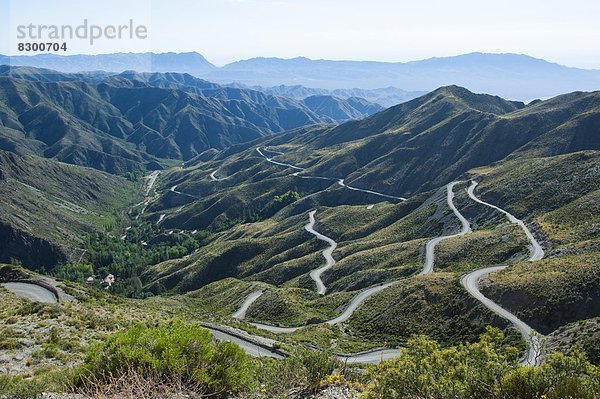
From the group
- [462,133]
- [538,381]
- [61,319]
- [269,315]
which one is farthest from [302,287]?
[462,133]

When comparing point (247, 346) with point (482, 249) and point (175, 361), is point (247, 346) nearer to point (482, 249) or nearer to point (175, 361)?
point (175, 361)

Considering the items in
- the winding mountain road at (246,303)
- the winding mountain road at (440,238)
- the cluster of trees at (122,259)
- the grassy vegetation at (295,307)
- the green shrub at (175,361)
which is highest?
the green shrub at (175,361)

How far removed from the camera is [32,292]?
167ft

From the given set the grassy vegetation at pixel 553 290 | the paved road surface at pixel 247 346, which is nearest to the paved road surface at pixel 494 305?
the grassy vegetation at pixel 553 290

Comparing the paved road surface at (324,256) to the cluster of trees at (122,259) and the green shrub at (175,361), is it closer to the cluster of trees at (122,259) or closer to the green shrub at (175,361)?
the cluster of trees at (122,259)

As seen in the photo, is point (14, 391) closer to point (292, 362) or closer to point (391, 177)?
point (292, 362)

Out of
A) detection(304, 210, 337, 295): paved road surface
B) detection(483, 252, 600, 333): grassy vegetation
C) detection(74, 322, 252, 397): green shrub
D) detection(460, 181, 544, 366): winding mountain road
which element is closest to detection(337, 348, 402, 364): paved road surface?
detection(460, 181, 544, 366): winding mountain road

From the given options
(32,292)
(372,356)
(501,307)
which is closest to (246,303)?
(372,356)

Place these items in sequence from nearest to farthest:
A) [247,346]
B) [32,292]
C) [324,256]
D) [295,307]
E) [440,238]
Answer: [247,346]
[32,292]
[295,307]
[440,238]
[324,256]

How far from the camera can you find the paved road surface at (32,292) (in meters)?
47.8

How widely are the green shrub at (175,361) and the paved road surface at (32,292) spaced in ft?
125

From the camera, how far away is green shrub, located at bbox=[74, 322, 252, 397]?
14.1m

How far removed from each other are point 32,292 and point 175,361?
155ft

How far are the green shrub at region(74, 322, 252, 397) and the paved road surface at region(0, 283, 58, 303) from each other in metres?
38.1
